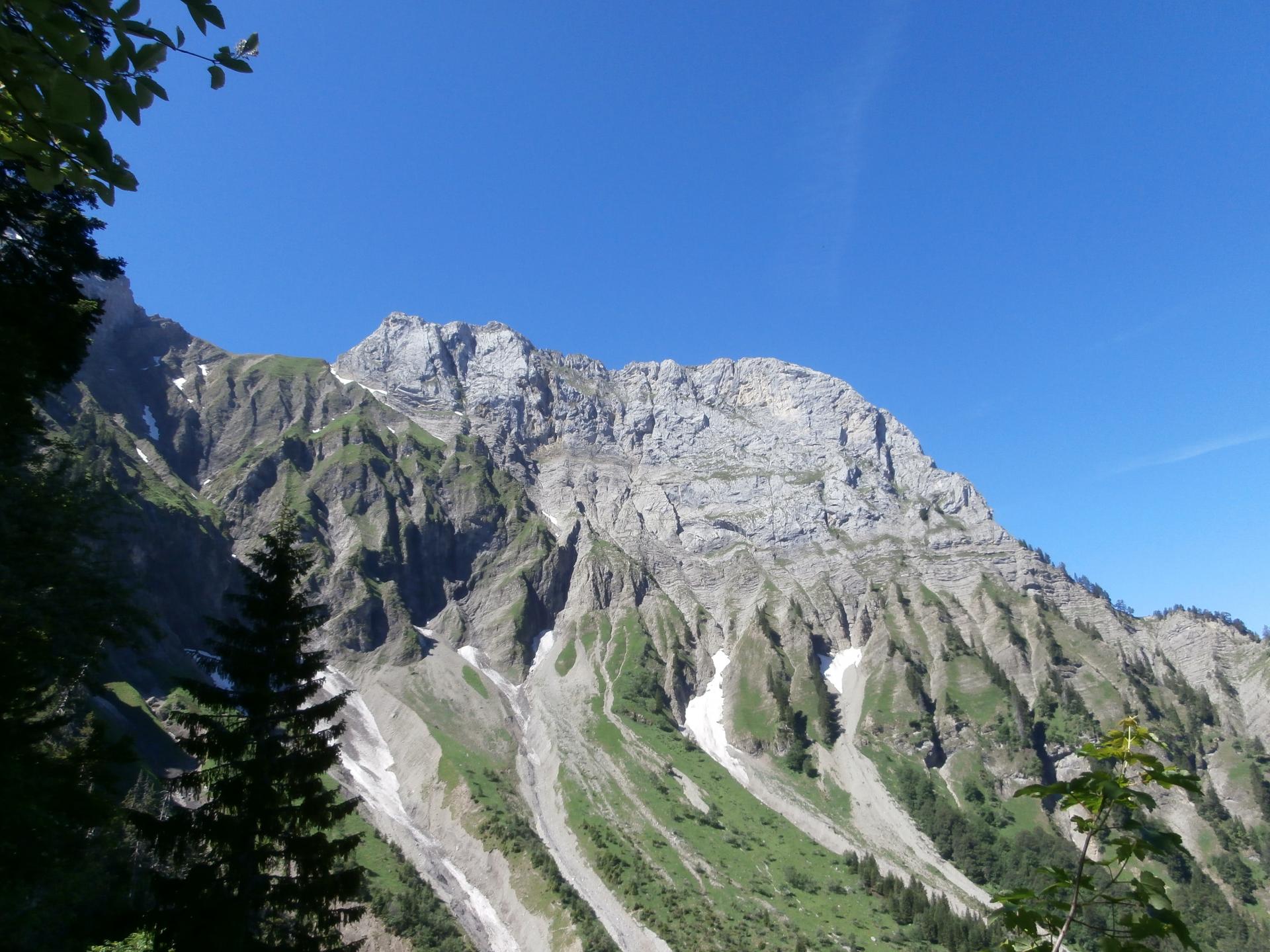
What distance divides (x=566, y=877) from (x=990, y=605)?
149276 millimetres

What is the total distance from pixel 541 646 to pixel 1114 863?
195723 mm

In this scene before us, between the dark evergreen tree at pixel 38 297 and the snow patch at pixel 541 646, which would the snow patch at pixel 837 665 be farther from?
the dark evergreen tree at pixel 38 297

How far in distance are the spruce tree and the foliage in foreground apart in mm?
15395

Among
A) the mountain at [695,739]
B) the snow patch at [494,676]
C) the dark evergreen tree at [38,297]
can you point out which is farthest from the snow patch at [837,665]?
the dark evergreen tree at [38,297]

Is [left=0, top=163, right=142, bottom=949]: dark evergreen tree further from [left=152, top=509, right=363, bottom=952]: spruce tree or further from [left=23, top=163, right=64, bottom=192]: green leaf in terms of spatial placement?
[left=23, top=163, right=64, bottom=192]: green leaf

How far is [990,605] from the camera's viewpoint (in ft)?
649

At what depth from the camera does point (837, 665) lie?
643ft

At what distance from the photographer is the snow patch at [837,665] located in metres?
189

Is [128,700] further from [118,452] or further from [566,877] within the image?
[118,452]

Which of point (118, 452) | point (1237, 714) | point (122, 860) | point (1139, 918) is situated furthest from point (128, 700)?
point (1237, 714)

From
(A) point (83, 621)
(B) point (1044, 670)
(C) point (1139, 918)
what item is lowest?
(A) point (83, 621)

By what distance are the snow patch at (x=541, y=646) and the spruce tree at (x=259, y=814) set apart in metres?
171

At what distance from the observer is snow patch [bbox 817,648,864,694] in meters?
189

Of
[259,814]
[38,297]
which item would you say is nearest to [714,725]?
→ [259,814]
